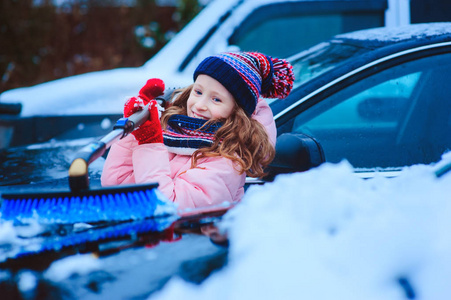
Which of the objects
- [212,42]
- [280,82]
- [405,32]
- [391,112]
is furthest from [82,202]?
[212,42]

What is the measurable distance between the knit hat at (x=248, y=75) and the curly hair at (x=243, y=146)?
3.2 inches

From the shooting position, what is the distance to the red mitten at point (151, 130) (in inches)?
70.2

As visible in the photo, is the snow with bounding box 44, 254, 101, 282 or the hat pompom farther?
the hat pompom

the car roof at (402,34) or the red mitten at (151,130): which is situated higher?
the car roof at (402,34)

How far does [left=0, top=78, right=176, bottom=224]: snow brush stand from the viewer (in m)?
1.33

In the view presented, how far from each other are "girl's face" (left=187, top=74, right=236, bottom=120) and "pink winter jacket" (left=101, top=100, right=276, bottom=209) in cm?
18

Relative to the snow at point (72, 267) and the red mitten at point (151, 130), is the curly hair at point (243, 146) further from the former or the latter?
the snow at point (72, 267)

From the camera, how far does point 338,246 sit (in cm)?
114

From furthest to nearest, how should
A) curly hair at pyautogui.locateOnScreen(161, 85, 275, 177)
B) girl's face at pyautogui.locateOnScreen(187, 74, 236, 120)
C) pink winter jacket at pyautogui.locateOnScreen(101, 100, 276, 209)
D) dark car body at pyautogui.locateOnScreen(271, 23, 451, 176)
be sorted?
dark car body at pyautogui.locateOnScreen(271, 23, 451, 176)
girl's face at pyautogui.locateOnScreen(187, 74, 236, 120)
curly hair at pyautogui.locateOnScreen(161, 85, 275, 177)
pink winter jacket at pyautogui.locateOnScreen(101, 100, 276, 209)

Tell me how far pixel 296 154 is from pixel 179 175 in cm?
43

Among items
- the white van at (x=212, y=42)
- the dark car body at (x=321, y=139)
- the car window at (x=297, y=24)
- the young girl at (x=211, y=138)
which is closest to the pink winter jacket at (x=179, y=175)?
the young girl at (x=211, y=138)

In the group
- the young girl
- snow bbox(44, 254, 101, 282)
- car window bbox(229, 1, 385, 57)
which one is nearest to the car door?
the young girl

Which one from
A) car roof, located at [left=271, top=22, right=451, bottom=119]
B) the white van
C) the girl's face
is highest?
car roof, located at [left=271, top=22, right=451, bottom=119]

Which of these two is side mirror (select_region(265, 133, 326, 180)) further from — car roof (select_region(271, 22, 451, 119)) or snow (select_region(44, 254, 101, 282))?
snow (select_region(44, 254, 101, 282))
